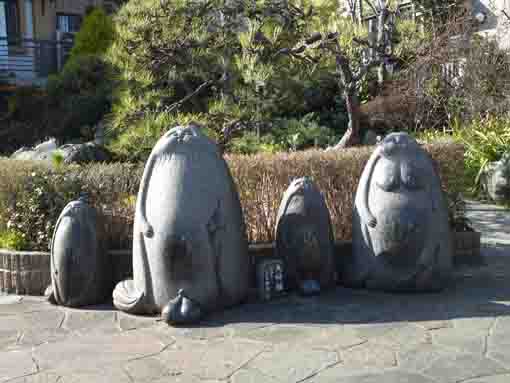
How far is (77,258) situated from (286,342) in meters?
1.89

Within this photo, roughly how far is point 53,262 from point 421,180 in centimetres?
313

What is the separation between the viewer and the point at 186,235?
4.31 meters

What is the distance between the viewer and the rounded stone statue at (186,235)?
4332 mm

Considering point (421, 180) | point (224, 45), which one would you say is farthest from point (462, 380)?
point (224, 45)

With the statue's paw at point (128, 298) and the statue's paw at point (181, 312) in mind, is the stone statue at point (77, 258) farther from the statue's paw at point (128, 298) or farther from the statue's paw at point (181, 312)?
the statue's paw at point (181, 312)

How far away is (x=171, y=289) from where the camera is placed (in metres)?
4.39

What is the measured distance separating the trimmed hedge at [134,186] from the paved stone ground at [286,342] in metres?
0.91

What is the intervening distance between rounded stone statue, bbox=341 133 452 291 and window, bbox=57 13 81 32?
2305cm

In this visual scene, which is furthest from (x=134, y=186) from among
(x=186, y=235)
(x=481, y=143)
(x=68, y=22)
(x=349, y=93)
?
(x=68, y=22)

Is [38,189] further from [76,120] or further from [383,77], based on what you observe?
[76,120]

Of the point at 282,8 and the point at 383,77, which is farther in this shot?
the point at 383,77

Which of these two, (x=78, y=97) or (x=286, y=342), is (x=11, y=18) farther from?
(x=286, y=342)

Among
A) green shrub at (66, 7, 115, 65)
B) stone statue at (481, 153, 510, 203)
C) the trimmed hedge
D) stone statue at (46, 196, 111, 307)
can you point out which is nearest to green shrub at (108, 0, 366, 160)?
the trimmed hedge

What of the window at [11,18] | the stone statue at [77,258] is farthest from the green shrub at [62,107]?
the stone statue at [77,258]
